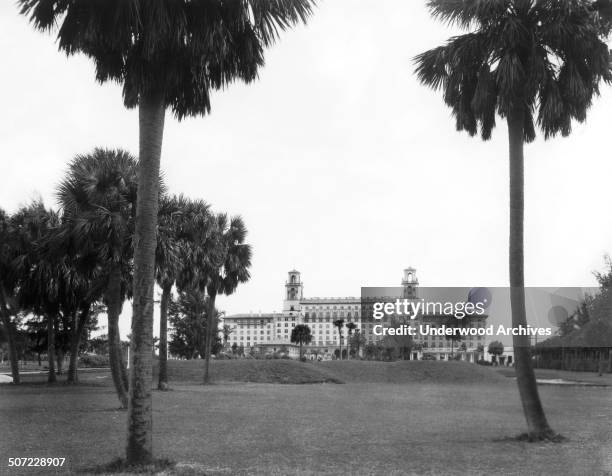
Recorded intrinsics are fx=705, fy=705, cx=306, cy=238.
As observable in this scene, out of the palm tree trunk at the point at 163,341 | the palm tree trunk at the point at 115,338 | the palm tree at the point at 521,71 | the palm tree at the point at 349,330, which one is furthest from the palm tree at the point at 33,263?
the palm tree at the point at 349,330

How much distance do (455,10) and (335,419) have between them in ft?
38.1

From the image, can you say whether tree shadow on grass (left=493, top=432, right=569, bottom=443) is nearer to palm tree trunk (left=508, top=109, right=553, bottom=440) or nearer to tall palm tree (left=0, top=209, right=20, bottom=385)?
palm tree trunk (left=508, top=109, right=553, bottom=440)

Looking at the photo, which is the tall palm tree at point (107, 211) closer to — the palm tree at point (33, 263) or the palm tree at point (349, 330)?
the palm tree at point (33, 263)

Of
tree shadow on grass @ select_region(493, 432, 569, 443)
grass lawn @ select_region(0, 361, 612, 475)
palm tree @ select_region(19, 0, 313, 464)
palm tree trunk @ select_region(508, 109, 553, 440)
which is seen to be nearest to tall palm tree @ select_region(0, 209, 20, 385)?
grass lawn @ select_region(0, 361, 612, 475)

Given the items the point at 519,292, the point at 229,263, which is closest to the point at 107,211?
the point at 519,292

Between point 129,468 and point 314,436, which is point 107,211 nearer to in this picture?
point 314,436

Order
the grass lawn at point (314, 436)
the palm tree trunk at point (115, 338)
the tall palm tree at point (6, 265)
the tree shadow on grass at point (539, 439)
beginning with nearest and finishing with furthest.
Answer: the grass lawn at point (314, 436)
the tree shadow on grass at point (539, 439)
the palm tree trunk at point (115, 338)
the tall palm tree at point (6, 265)

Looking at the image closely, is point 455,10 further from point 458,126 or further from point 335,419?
point 335,419

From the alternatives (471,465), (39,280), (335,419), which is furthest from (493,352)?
(471,465)

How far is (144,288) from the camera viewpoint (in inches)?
441

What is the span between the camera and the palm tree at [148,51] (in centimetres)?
1069

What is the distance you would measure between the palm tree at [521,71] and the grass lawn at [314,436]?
233 cm

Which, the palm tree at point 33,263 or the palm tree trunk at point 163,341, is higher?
the palm tree at point 33,263

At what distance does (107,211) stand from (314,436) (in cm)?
930
